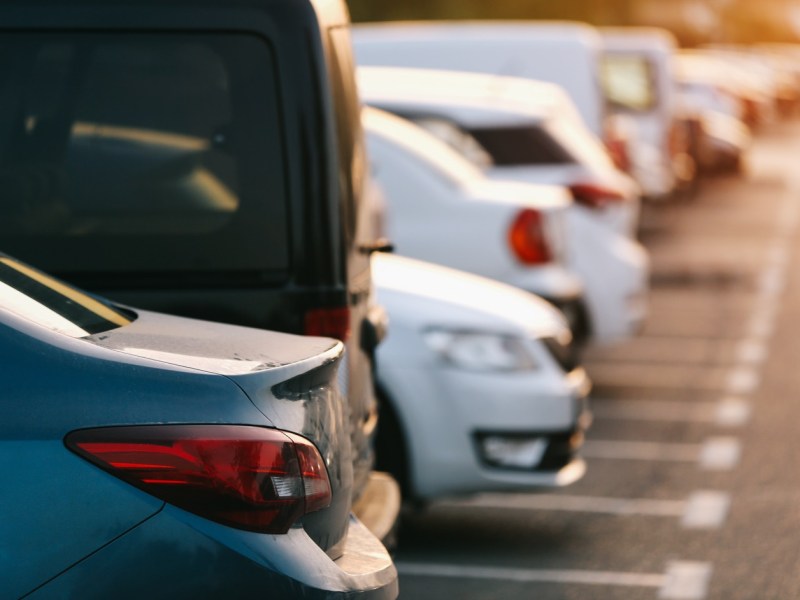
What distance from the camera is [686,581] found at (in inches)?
270

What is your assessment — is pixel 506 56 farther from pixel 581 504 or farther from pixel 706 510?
pixel 706 510

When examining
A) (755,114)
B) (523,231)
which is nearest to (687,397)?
(523,231)

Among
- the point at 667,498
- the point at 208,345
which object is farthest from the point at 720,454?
the point at 208,345

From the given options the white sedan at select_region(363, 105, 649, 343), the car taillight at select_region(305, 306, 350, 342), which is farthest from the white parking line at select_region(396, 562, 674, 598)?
the white sedan at select_region(363, 105, 649, 343)

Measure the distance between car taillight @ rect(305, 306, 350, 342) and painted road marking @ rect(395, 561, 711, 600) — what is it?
2212 millimetres

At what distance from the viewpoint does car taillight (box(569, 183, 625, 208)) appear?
469 inches

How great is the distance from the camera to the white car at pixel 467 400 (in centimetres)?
732

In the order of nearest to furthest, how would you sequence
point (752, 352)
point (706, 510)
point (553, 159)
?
point (706, 510)
point (553, 159)
point (752, 352)

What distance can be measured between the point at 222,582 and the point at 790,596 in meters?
3.48

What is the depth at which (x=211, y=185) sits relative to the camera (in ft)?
16.4

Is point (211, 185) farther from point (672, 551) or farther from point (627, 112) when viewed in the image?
point (627, 112)

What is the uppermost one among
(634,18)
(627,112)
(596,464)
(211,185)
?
Result: (211,185)

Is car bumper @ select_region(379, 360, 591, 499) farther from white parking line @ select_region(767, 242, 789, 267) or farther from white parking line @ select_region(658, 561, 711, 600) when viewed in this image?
white parking line @ select_region(767, 242, 789, 267)

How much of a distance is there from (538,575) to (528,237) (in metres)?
3.95
